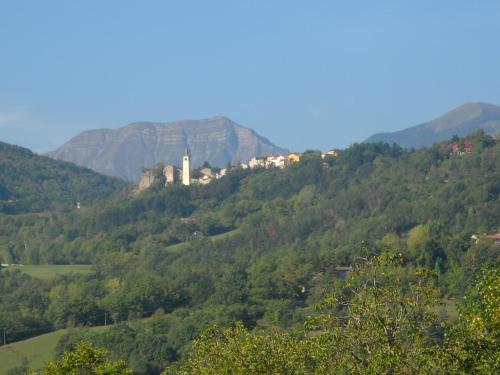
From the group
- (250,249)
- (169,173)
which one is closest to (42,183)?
(169,173)

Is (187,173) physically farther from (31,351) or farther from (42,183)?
(31,351)

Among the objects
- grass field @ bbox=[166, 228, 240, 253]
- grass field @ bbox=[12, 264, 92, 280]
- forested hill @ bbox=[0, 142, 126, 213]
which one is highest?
forested hill @ bbox=[0, 142, 126, 213]

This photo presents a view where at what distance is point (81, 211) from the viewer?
128 meters

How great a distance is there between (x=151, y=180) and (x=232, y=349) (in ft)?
385

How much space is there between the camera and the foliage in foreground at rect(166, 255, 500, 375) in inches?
557

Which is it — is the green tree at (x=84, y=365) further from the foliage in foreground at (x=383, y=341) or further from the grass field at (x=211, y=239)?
the grass field at (x=211, y=239)

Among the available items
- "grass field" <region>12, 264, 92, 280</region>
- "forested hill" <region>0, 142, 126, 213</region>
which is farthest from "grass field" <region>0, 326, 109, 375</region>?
"forested hill" <region>0, 142, 126, 213</region>

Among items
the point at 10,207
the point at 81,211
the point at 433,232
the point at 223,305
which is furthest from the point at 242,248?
the point at 10,207

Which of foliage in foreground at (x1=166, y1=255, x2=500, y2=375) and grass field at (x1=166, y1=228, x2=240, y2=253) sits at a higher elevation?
foliage in foreground at (x1=166, y1=255, x2=500, y2=375)

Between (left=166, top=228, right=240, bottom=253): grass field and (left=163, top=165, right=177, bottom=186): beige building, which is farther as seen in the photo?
(left=163, top=165, right=177, bottom=186): beige building

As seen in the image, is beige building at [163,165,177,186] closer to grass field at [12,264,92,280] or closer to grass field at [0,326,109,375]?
grass field at [12,264,92,280]

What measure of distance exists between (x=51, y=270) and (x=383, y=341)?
249ft

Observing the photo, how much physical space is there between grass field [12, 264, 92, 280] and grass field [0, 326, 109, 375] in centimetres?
2479

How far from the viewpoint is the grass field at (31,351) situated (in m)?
48.1
